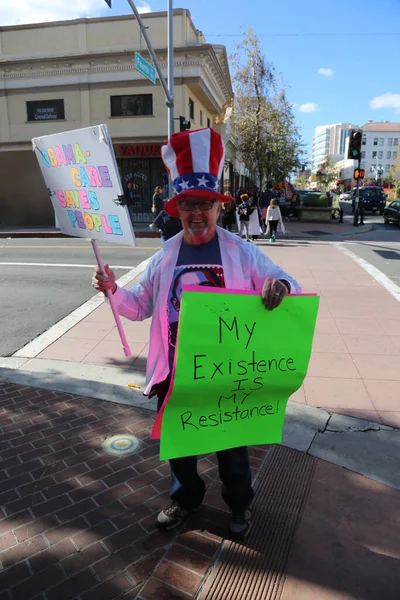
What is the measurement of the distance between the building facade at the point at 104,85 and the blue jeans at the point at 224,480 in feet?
70.5

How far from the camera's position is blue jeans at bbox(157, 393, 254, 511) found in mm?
2404

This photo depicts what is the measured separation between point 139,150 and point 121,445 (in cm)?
2132

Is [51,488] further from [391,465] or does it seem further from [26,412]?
[391,465]

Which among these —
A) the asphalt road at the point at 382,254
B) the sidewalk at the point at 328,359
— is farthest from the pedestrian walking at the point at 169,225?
the asphalt road at the point at 382,254

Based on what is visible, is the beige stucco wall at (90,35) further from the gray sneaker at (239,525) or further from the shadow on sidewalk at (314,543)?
the gray sneaker at (239,525)

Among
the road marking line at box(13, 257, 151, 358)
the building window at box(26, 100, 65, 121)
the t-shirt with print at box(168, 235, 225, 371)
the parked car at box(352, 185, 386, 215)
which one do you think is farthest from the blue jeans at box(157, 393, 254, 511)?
the parked car at box(352, 185, 386, 215)

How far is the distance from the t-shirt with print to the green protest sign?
0.20 metres

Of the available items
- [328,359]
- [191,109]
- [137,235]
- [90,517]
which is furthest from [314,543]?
[191,109]

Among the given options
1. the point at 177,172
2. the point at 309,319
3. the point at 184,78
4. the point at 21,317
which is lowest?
the point at 21,317

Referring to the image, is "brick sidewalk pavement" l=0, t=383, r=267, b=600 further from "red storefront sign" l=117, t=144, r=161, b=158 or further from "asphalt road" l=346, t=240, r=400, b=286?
"red storefront sign" l=117, t=144, r=161, b=158

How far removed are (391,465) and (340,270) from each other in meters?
8.17

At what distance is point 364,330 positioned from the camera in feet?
20.5

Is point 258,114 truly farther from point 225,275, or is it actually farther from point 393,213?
point 225,275

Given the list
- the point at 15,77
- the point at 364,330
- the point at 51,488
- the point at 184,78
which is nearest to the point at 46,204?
the point at 15,77
